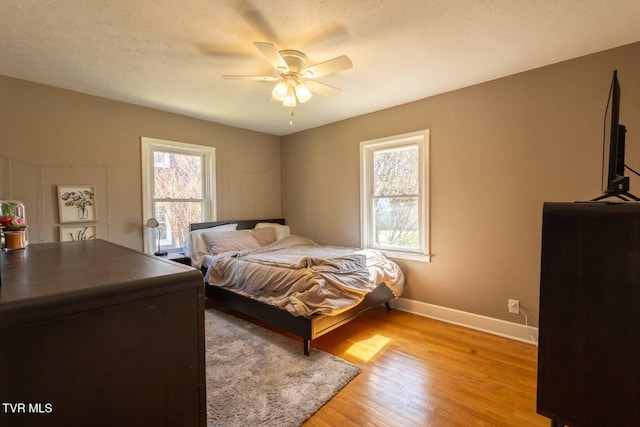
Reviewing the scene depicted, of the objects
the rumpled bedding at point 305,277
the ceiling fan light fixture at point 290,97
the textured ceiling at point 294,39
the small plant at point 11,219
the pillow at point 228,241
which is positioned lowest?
the rumpled bedding at point 305,277

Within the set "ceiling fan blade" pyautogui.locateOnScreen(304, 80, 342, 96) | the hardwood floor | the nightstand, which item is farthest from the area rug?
"ceiling fan blade" pyautogui.locateOnScreen(304, 80, 342, 96)

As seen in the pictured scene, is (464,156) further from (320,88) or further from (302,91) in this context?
(302,91)

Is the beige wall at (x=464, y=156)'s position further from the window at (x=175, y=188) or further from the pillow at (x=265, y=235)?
the pillow at (x=265, y=235)

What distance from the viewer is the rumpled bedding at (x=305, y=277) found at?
2403 millimetres

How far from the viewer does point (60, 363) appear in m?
0.51

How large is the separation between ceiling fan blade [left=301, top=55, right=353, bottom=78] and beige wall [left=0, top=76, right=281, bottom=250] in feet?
7.34

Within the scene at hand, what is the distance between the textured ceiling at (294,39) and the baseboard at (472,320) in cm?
232

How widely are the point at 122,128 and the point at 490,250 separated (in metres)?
4.10

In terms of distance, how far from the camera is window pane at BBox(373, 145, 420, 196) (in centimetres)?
345

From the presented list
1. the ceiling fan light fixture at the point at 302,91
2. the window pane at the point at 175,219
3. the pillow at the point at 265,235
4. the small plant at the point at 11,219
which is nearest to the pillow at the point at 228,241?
the pillow at the point at 265,235

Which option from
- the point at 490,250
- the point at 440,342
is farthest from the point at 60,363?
the point at 490,250

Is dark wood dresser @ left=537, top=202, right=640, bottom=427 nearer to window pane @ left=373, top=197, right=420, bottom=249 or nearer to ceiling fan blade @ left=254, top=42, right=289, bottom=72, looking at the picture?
ceiling fan blade @ left=254, top=42, right=289, bottom=72

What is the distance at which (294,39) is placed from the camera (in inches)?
82.9

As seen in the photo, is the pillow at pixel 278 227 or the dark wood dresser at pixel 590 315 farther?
the pillow at pixel 278 227
